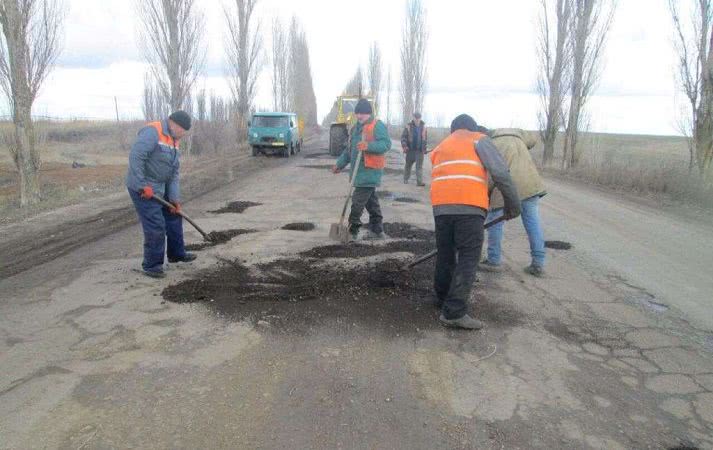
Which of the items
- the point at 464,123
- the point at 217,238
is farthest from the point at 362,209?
the point at 464,123

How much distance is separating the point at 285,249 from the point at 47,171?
653 inches

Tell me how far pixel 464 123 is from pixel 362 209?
112 inches

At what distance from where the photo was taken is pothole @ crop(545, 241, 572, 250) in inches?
280

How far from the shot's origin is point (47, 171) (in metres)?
19.2

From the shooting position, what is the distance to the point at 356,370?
353 cm

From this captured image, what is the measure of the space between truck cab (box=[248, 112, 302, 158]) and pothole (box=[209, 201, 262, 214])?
41.0 feet

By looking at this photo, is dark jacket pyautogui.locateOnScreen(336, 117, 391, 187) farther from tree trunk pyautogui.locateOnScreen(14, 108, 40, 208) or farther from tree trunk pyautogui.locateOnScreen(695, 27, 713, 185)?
tree trunk pyautogui.locateOnScreen(695, 27, 713, 185)

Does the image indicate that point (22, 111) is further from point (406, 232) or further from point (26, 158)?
point (406, 232)

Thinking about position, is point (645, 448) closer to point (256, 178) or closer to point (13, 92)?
point (13, 92)

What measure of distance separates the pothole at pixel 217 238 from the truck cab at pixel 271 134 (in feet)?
49.9

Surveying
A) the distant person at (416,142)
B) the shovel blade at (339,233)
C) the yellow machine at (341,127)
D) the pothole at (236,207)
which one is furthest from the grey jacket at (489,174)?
the yellow machine at (341,127)

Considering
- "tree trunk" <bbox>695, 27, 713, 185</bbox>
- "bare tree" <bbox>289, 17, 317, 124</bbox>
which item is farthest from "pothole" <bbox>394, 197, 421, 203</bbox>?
"bare tree" <bbox>289, 17, 317, 124</bbox>

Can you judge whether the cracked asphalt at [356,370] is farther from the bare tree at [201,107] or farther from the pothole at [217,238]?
the bare tree at [201,107]

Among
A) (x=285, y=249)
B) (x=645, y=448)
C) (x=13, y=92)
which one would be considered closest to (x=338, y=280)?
(x=285, y=249)
